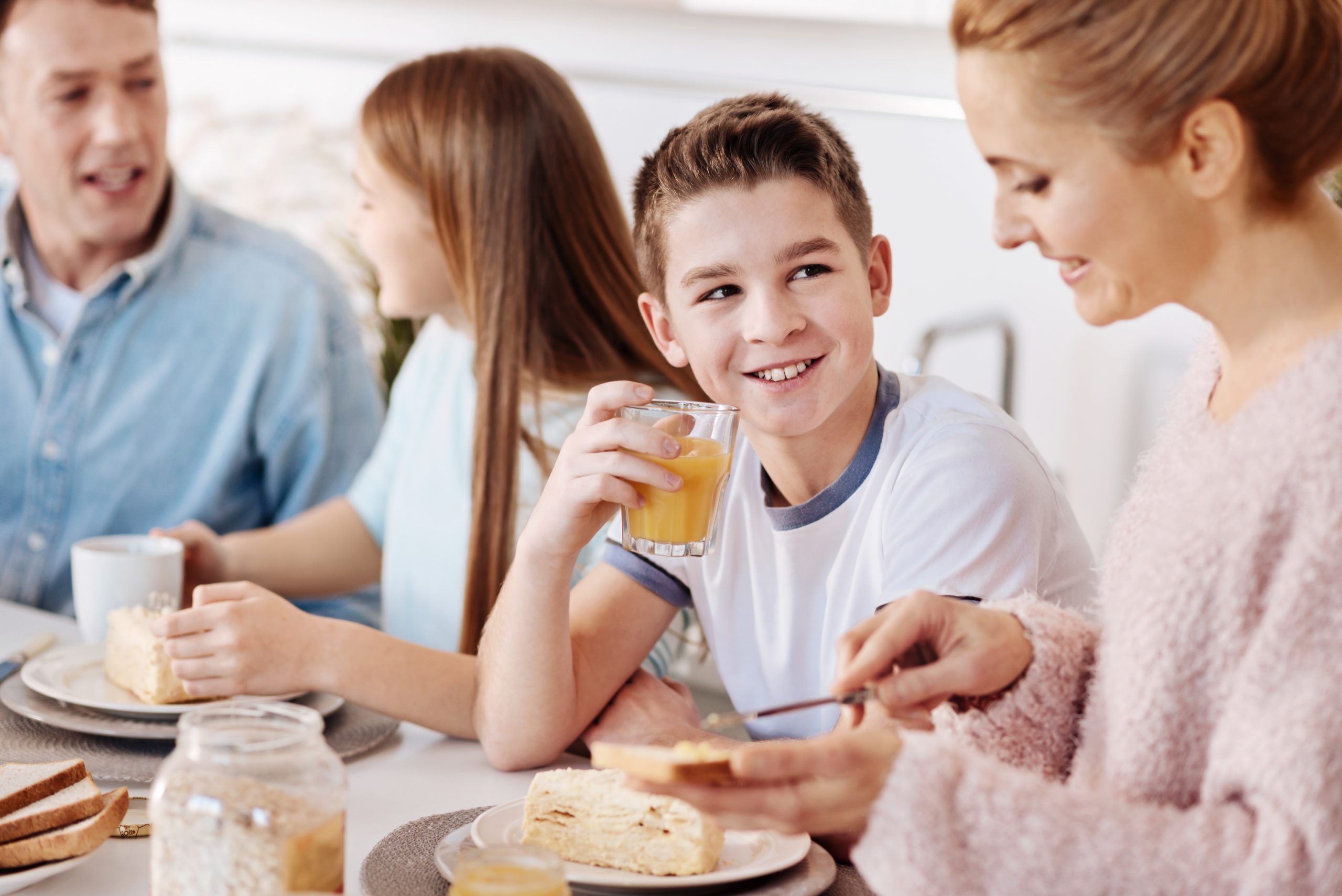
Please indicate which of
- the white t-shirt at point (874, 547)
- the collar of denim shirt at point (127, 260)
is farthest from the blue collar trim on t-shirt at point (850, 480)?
the collar of denim shirt at point (127, 260)

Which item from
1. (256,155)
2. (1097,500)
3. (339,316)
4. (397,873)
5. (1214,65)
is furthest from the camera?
(256,155)

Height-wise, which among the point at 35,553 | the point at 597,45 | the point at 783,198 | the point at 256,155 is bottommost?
the point at 35,553

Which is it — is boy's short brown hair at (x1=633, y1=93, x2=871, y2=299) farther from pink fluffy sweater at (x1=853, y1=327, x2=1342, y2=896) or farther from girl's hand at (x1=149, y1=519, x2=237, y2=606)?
girl's hand at (x1=149, y1=519, x2=237, y2=606)

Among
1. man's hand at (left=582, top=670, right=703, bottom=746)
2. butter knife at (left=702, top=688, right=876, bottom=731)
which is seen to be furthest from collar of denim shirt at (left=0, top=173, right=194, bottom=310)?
butter knife at (left=702, top=688, right=876, bottom=731)

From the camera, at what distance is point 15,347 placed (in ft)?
7.88

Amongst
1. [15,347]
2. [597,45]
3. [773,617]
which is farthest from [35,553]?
[597,45]

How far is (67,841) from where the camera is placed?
3.18 ft

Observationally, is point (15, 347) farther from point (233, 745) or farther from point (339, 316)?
point (233, 745)

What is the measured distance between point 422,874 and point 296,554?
1.28 metres

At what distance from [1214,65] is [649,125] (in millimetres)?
2736

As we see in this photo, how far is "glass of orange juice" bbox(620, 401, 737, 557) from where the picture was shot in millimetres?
1166

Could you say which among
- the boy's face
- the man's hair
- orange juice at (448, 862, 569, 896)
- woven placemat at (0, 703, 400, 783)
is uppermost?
the man's hair

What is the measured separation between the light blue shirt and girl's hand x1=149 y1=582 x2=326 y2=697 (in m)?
0.56

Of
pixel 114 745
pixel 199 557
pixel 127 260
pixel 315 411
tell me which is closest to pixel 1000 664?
pixel 114 745
